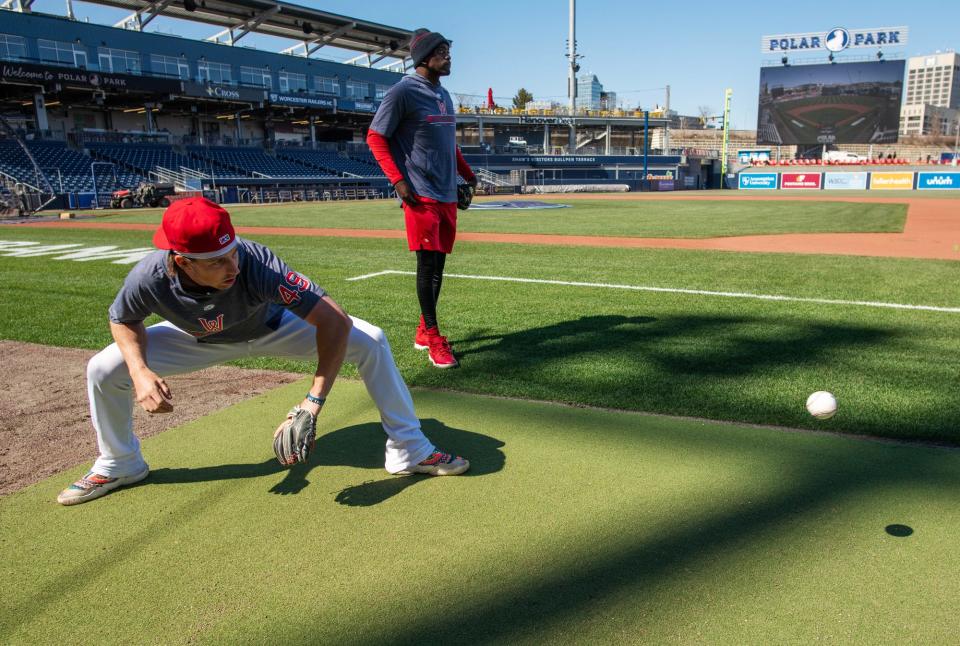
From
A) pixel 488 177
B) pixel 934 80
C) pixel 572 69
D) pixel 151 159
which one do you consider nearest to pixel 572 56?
pixel 572 69

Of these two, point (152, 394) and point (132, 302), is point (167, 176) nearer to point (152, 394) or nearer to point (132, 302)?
point (132, 302)

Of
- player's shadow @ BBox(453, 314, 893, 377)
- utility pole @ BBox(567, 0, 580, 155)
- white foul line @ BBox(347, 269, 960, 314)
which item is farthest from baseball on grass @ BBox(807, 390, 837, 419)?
utility pole @ BBox(567, 0, 580, 155)

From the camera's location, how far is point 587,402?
3.90 meters

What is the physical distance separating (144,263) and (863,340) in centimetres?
497

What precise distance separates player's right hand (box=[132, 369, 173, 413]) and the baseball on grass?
9.62 feet

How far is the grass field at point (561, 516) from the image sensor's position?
2023mm

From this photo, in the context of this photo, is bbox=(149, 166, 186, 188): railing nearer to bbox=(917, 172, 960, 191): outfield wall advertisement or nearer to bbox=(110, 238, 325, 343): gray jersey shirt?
bbox=(110, 238, 325, 343): gray jersey shirt

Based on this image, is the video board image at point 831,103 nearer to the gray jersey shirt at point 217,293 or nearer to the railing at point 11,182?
the railing at point 11,182

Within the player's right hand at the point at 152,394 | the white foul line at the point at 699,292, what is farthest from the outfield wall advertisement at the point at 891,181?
the player's right hand at the point at 152,394

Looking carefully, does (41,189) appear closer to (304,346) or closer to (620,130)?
(304,346)

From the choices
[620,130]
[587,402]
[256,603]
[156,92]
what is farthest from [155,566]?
[620,130]

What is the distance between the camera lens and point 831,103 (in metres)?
64.9

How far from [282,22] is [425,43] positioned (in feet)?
184

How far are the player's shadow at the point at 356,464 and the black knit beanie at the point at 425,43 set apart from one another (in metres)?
2.64
